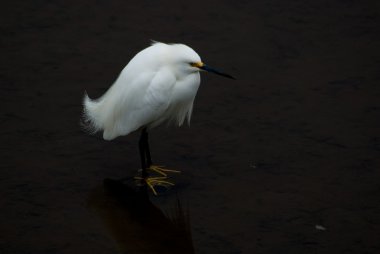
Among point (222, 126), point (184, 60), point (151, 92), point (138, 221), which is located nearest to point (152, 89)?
point (151, 92)

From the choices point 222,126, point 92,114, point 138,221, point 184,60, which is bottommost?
point 138,221

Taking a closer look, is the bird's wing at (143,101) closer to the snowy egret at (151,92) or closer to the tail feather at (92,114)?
the snowy egret at (151,92)

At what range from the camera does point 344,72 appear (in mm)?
6578

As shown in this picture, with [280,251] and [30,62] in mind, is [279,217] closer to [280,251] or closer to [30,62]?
[280,251]

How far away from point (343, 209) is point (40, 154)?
2.16 metres

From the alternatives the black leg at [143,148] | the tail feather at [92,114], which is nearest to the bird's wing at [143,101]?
the black leg at [143,148]

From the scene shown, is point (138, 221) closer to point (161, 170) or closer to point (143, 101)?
point (161, 170)

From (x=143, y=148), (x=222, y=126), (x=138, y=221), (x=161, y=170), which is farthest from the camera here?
(x=222, y=126)

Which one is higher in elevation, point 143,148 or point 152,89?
point 152,89

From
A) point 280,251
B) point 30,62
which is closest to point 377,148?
point 280,251

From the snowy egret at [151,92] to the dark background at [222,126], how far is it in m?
0.36

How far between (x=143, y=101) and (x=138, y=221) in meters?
0.77

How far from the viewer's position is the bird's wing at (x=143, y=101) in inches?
196

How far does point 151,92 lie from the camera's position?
4980 millimetres
